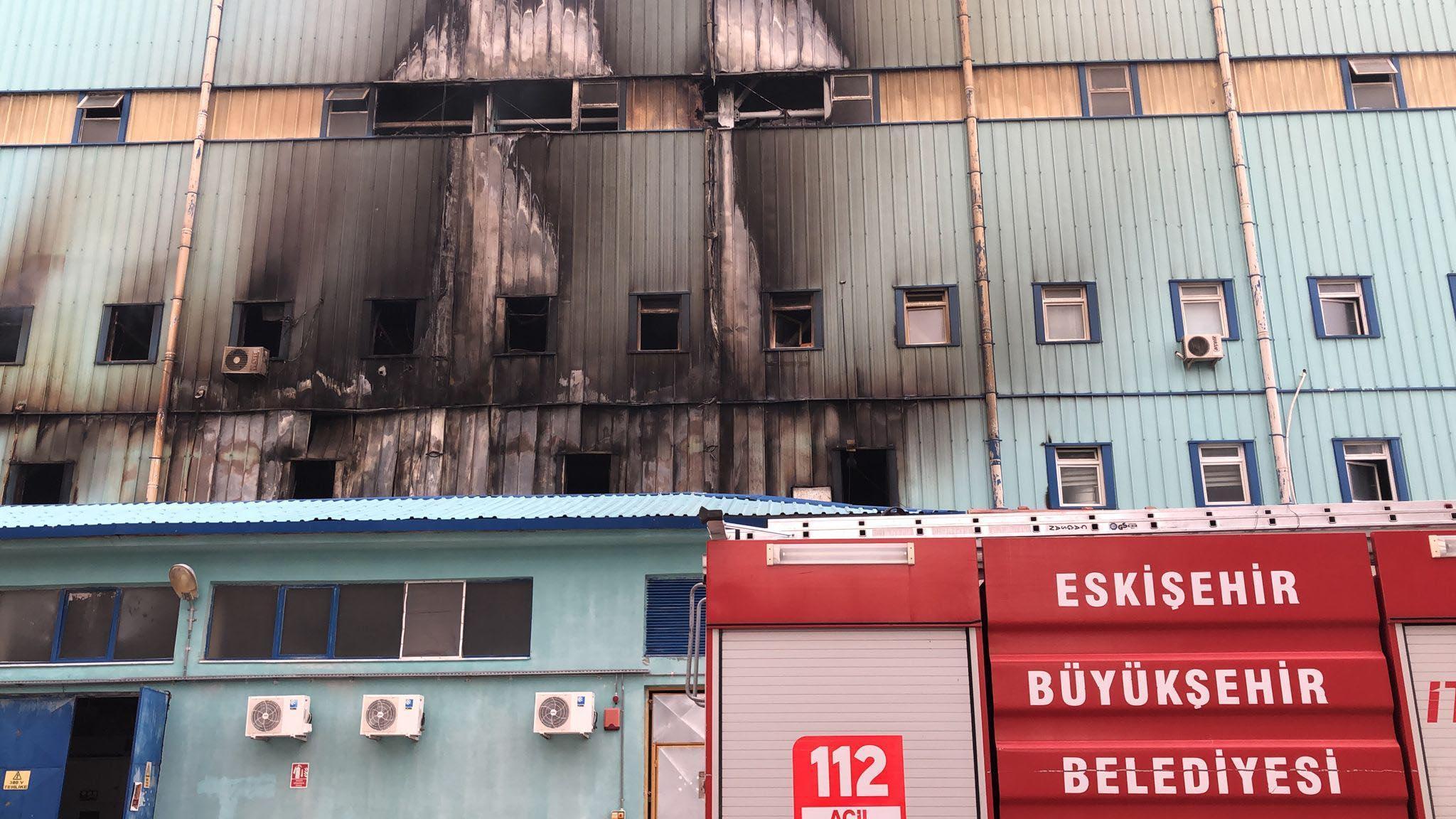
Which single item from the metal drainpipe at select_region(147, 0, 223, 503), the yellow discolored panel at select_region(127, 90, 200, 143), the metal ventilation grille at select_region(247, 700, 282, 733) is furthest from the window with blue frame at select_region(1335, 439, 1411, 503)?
the yellow discolored panel at select_region(127, 90, 200, 143)

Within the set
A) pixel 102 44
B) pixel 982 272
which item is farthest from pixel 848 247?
pixel 102 44

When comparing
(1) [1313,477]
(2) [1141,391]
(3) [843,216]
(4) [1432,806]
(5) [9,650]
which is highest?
(3) [843,216]

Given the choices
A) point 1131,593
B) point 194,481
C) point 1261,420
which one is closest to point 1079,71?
point 1261,420

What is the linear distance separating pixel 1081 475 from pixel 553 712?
1110 cm

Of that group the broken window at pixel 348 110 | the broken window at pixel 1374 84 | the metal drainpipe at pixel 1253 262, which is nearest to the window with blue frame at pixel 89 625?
the broken window at pixel 348 110

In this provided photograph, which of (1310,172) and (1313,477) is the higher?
(1310,172)

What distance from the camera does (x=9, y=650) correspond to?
48.8 ft

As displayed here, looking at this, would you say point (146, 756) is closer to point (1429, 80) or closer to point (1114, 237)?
point (1114, 237)

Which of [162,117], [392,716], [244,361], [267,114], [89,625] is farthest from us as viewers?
[162,117]

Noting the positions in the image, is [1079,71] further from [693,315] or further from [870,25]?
[693,315]

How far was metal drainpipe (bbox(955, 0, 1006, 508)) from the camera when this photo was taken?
20172 millimetres

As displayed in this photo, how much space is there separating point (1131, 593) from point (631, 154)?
16663mm

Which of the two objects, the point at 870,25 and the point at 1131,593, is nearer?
the point at 1131,593

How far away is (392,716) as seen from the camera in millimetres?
13805
